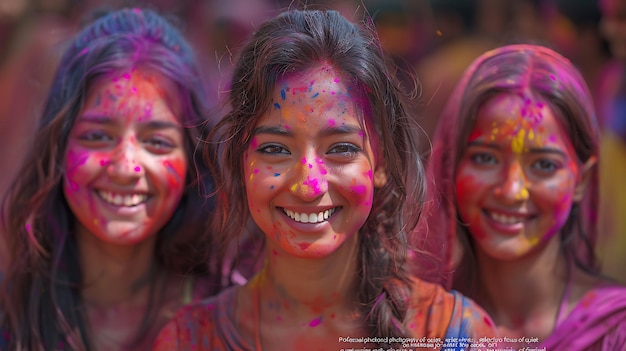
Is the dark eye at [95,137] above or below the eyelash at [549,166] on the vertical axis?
above

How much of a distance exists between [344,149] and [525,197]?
69 cm

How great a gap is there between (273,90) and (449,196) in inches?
31.6

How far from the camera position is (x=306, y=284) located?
218 cm

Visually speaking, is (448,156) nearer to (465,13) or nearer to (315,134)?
(315,134)

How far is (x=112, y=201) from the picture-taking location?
2.45 meters

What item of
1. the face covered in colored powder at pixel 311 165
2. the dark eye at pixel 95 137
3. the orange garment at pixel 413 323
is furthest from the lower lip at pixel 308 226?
the dark eye at pixel 95 137

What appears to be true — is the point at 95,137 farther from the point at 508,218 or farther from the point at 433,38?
the point at 433,38

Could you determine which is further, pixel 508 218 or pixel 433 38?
pixel 433 38

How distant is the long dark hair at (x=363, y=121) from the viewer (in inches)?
80.4

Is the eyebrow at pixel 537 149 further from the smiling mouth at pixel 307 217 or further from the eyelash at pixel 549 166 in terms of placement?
the smiling mouth at pixel 307 217

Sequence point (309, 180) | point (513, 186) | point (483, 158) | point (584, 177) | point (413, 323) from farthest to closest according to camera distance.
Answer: point (584, 177) → point (483, 158) → point (513, 186) → point (413, 323) → point (309, 180)

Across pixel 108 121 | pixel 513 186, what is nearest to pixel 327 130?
pixel 513 186

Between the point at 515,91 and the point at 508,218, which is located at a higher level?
the point at 515,91

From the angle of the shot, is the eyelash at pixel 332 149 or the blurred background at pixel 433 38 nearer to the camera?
the eyelash at pixel 332 149
